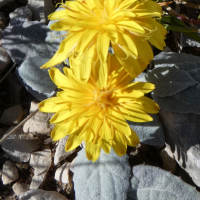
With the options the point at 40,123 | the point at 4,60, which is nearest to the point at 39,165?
the point at 40,123

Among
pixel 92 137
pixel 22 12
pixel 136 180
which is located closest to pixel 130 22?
pixel 92 137

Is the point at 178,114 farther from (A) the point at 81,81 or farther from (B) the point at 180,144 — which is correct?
(A) the point at 81,81

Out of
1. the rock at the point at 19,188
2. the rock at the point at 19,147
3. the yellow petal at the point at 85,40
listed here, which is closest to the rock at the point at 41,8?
the rock at the point at 19,147

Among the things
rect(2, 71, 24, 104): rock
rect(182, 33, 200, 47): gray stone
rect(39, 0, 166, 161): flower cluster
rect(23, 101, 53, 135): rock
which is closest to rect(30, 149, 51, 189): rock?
rect(23, 101, 53, 135): rock

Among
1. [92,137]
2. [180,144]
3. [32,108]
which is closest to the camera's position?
[92,137]

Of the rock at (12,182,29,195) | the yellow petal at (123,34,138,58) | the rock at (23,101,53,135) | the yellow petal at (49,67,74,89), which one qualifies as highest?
the yellow petal at (123,34,138,58)

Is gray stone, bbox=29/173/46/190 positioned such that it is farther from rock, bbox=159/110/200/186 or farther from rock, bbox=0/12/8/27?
rock, bbox=0/12/8/27

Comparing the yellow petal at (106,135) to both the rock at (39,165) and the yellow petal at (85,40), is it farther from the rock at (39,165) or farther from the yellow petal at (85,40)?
the rock at (39,165)
